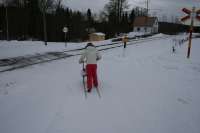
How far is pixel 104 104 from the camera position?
→ 5.83m

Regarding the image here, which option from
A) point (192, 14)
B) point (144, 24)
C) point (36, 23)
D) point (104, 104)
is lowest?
point (104, 104)

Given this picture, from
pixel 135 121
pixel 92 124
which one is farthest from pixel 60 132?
pixel 135 121

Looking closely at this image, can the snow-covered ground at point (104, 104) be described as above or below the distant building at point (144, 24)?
below

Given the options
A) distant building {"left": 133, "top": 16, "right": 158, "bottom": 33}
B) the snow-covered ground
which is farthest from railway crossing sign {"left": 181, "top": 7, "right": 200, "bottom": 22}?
distant building {"left": 133, "top": 16, "right": 158, "bottom": 33}

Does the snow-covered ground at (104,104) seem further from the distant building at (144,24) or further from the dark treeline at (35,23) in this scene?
the distant building at (144,24)

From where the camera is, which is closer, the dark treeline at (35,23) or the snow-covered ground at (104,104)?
the snow-covered ground at (104,104)

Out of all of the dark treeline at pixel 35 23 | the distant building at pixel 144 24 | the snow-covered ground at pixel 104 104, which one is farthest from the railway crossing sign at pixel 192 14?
the distant building at pixel 144 24

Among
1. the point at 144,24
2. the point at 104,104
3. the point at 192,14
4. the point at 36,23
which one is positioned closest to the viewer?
the point at 104,104

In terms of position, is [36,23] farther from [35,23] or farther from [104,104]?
[104,104]

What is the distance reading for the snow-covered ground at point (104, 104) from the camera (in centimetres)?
→ 463

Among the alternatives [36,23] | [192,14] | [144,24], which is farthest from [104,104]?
[144,24]

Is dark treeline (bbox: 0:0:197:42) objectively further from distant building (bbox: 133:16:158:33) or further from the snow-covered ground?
the snow-covered ground

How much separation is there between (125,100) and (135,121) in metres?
1.34

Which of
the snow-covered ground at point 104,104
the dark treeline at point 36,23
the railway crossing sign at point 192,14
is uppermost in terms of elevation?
the dark treeline at point 36,23
